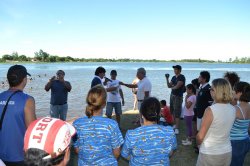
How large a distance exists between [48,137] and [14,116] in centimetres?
184

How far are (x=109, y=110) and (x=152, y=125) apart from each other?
6.11 meters

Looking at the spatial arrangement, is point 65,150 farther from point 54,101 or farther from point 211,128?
point 54,101

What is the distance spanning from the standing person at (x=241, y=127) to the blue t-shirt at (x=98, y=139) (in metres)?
1.73

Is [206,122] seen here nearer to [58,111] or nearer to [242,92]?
[242,92]

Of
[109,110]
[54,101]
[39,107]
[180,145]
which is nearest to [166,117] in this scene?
[180,145]

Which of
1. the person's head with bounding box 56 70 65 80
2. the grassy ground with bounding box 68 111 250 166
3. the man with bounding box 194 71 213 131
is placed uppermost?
the person's head with bounding box 56 70 65 80

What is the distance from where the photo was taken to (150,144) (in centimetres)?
307

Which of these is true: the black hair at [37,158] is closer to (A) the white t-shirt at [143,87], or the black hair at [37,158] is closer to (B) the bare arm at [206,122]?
(B) the bare arm at [206,122]

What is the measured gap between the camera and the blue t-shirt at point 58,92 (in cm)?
796

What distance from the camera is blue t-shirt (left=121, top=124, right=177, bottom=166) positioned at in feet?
10.1

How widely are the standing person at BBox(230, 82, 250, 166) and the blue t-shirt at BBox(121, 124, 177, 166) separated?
124 cm

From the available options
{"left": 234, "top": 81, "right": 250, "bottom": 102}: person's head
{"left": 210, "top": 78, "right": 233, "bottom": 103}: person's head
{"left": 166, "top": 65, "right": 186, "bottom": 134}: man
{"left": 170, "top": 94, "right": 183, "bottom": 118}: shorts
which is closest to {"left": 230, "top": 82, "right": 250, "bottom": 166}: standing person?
{"left": 234, "top": 81, "right": 250, "bottom": 102}: person's head

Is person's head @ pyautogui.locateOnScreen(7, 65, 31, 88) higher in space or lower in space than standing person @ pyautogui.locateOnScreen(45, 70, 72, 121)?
higher

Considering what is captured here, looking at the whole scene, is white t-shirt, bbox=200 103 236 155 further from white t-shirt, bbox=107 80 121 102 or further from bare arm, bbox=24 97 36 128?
white t-shirt, bbox=107 80 121 102
